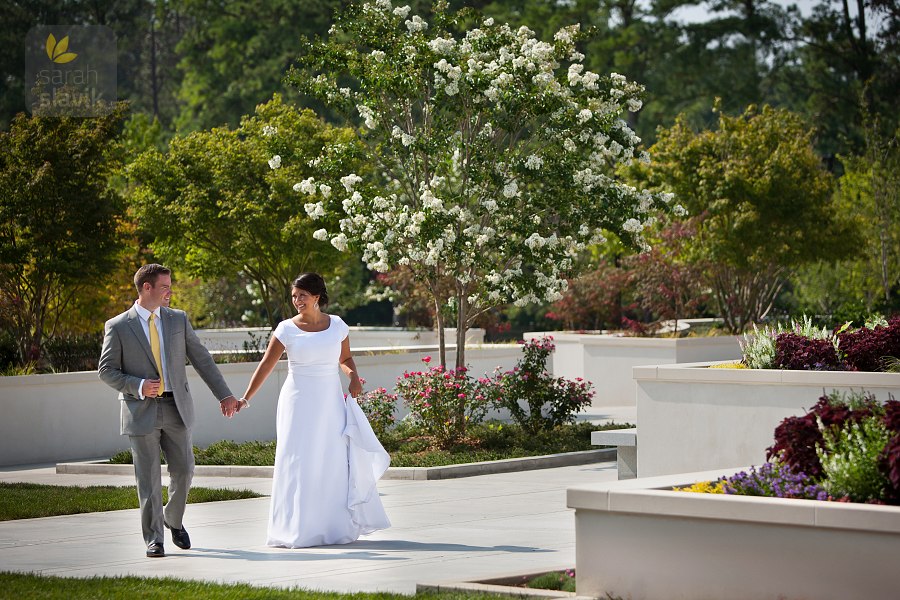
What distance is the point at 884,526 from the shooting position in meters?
6.65

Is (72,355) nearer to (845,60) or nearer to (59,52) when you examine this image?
(59,52)

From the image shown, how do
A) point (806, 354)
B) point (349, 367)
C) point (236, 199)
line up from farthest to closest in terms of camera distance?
1. point (236, 199)
2. point (806, 354)
3. point (349, 367)

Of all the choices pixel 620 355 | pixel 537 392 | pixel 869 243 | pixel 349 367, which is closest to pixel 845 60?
pixel 869 243

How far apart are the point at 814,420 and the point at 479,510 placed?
504 centimetres

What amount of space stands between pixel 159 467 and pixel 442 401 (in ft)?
25.5

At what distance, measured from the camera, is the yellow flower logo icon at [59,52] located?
34.5 metres

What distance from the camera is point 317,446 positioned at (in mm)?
10477

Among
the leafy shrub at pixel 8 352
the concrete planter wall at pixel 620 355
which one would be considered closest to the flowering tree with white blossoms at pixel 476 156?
the leafy shrub at pixel 8 352

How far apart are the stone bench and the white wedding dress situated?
4.25 m

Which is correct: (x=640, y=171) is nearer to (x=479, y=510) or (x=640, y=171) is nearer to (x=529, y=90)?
(x=529, y=90)

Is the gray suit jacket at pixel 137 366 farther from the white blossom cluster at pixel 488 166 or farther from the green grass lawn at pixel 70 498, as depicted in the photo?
the white blossom cluster at pixel 488 166

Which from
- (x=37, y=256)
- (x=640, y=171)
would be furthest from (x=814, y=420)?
(x=640, y=171)

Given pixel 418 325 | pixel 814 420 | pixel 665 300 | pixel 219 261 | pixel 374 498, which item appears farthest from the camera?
pixel 418 325

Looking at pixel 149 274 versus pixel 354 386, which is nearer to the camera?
pixel 149 274
